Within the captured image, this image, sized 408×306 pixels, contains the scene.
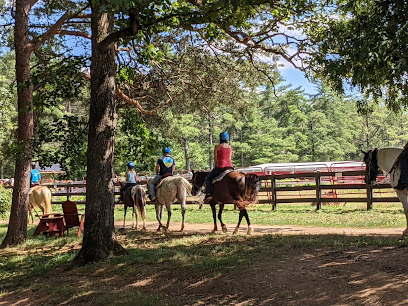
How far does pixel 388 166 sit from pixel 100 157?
6.90 metres

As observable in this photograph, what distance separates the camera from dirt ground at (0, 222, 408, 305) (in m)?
5.62

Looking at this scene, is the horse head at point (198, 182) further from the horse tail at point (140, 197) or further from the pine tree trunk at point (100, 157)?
the pine tree trunk at point (100, 157)

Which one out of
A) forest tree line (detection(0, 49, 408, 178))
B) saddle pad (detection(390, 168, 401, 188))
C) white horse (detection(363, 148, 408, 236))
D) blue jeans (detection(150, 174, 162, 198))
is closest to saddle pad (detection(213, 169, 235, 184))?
blue jeans (detection(150, 174, 162, 198))

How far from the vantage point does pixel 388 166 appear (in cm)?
1027

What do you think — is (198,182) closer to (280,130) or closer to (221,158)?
(221,158)

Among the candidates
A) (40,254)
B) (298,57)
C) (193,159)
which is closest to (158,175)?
(40,254)

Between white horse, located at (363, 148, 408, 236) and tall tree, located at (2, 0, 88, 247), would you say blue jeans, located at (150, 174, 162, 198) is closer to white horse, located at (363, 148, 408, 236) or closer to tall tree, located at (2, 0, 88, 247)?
tall tree, located at (2, 0, 88, 247)

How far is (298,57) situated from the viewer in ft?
37.8

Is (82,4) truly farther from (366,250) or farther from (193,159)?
(193,159)

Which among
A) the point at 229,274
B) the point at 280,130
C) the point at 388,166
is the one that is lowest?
the point at 229,274

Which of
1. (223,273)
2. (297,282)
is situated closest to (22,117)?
(223,273)

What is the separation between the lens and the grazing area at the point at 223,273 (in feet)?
19.3

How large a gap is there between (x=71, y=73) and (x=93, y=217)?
3589mm

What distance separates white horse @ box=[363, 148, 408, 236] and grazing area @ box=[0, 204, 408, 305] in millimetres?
968
